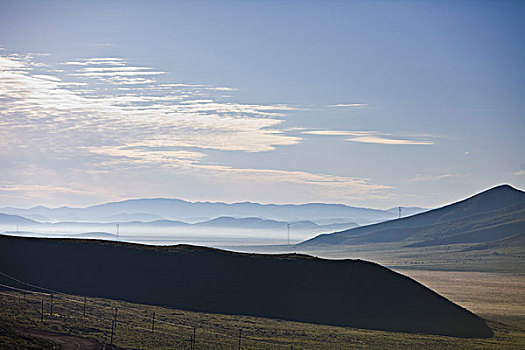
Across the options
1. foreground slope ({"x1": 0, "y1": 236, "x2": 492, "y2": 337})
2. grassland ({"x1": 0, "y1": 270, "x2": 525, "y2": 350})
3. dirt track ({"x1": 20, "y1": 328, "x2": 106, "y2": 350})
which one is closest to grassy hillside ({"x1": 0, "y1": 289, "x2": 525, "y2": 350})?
grassland ({"x1": 0, "y1": 270, "x2": 525, "y2": 350})

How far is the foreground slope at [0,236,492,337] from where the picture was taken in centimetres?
8050

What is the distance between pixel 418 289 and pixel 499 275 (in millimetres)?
108513

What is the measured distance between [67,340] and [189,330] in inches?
664

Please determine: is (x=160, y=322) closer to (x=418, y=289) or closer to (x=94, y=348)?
(x=94, y=348)

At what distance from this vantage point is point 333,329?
243 feet

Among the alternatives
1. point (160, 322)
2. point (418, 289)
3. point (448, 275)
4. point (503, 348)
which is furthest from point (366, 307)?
point (448, 275)

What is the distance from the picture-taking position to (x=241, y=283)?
278ft

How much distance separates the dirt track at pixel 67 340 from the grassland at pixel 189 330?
1508 millimetres

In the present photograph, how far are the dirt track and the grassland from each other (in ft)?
4.95

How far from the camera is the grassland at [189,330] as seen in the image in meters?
54.1

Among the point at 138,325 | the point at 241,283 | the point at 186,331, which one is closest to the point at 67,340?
the point at 138,325

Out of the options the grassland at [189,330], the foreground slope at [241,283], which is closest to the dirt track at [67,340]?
the grassland at [189,330]

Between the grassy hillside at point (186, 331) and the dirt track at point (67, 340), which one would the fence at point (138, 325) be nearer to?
the grassy hillside at point (186, 331)

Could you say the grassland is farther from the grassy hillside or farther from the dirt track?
the dirt track
